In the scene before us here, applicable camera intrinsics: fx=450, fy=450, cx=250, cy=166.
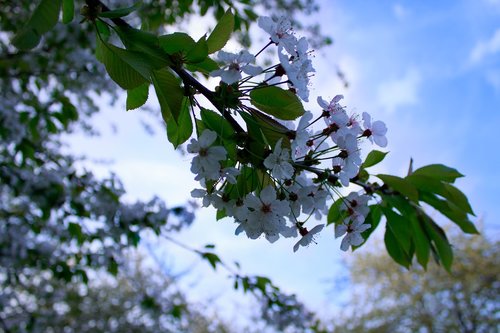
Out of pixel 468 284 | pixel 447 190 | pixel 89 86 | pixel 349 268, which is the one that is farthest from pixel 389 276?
pixel 447 190

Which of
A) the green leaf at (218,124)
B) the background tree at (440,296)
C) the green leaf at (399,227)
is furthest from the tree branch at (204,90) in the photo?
the background tree at (440,296)

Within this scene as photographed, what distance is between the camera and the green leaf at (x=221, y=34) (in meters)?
0.81

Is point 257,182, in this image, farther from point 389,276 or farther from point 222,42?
point 389,276

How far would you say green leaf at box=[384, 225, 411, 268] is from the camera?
127cm

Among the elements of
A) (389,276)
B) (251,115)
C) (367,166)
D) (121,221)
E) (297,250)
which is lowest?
(297,250)

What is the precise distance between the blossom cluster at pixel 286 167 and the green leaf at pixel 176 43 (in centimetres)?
6

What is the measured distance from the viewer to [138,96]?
0.88 m

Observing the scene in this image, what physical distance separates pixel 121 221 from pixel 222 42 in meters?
1.72

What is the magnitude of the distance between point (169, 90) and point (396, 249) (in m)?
0.85

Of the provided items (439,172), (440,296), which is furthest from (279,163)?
(440,296)

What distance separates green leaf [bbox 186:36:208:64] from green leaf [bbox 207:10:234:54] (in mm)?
49

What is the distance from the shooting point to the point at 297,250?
0.86m

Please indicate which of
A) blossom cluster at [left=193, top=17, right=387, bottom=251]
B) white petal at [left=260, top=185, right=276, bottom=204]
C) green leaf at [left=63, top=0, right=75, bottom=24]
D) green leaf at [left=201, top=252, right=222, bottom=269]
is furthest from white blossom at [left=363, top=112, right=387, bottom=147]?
green leaf at [left=201, top=252, right=222, bottom=269]

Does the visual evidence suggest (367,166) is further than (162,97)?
Yes
